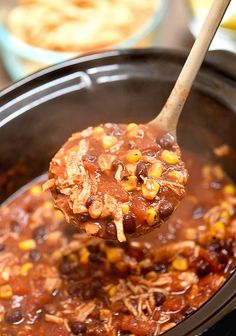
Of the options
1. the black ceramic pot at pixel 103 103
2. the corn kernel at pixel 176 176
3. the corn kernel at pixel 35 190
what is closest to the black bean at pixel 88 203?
the corn kernel at pixel 176 176

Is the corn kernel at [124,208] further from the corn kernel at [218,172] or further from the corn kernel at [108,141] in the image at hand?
the corn kernel at [218,172]

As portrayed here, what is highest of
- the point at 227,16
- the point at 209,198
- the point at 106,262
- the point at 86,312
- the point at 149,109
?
the point at 227,16

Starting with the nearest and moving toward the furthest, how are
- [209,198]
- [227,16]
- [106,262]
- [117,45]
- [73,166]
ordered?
[73,166], [106,262], [209,198], [227,16], [117,45]

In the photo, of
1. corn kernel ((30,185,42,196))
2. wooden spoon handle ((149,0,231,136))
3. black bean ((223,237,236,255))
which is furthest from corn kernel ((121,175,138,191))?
corn kernel ((30,185,42,196))

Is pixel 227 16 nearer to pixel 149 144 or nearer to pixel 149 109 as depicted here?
pixel 149 109

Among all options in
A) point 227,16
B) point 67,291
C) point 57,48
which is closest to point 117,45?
point 57,48

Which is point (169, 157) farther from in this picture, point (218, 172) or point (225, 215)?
point (218, 172)

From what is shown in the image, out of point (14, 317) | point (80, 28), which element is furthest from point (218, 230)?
point (80, 28)
